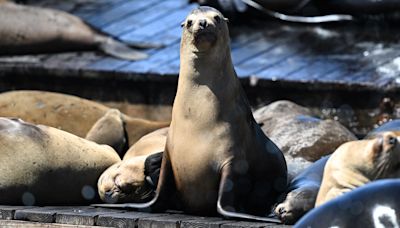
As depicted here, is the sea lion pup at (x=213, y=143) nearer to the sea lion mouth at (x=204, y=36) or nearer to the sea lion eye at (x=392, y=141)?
the sea lion mouth at (x=204, y=36)

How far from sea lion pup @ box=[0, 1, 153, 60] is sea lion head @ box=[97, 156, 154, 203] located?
14.3ft

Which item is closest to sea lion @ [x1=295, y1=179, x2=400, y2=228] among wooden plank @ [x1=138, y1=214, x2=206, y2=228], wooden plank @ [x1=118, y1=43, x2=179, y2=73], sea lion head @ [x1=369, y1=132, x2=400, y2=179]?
sea lion head @ [x1=369, y1=132, x2=400, y2=179]

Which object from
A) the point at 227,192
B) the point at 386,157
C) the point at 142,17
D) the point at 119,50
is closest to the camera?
the point at 386,157

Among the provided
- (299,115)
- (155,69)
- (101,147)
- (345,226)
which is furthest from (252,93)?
(345,226)

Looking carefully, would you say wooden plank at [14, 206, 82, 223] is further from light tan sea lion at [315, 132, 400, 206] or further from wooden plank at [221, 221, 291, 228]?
light tan sea lion at [315, 132, 400, 206]

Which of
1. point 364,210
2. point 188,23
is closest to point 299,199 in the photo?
point 188,23

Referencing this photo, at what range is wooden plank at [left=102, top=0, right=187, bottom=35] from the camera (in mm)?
13016

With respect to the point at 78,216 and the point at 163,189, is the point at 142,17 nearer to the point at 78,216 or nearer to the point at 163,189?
the point at 163,189

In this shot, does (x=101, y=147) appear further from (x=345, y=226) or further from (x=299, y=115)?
(x=345, y=226)

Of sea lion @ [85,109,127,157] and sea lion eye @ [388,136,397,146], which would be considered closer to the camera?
sea lion eye @ [388,136,397,146]

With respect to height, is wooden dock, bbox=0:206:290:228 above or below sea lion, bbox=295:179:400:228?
below

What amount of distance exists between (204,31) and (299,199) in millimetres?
1005

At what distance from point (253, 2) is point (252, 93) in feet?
5.24

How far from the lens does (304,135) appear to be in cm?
921
